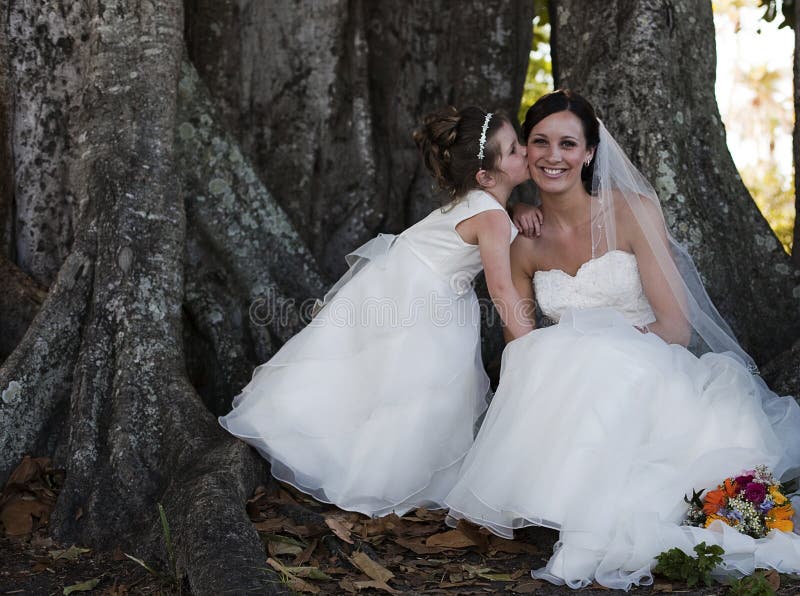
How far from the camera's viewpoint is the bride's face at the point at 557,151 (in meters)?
4.32

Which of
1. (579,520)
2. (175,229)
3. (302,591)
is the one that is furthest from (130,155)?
(579,520)

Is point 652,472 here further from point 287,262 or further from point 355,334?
point 287,262

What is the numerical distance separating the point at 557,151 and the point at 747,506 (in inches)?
68.8

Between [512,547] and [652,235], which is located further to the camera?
[652,235]

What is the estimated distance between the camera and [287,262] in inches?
207

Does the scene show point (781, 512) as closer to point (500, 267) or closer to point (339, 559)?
point (500, 267)

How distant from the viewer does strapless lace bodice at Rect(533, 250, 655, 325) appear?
4395 mm

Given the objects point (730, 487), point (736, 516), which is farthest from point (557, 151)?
point (736, 516)

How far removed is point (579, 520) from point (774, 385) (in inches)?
64.2

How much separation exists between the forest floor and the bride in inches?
6.4

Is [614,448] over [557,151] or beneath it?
beneath

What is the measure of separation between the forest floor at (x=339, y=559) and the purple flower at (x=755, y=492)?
11.2 inches

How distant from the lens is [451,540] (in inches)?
156

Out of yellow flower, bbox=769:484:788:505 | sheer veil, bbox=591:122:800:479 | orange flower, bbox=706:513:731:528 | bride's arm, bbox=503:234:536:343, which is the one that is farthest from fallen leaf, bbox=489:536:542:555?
sheer veil, bbox=591:122:800:479
